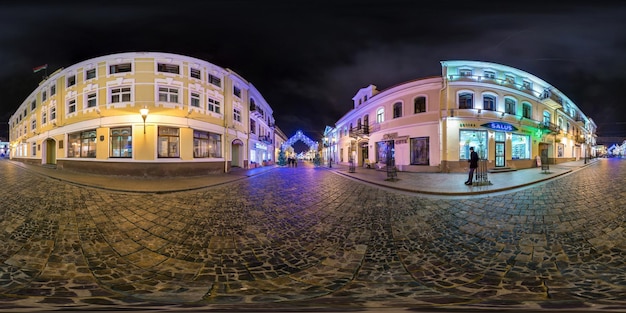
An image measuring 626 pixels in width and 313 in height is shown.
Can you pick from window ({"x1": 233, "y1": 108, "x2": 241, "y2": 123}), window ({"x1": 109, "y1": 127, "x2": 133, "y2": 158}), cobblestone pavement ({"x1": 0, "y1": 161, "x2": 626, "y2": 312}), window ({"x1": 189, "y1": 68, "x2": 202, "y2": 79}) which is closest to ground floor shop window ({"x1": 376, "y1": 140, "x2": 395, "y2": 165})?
window ({"x1": 233, "y1": 108, "x2": 241, "y2": 123})

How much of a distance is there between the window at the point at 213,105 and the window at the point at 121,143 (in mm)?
5225

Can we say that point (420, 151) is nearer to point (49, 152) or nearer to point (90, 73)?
point (90, 73)

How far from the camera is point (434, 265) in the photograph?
3832 mm

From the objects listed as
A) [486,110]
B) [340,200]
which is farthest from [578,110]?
[340,200]

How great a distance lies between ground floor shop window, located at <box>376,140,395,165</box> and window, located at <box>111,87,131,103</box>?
19.5m

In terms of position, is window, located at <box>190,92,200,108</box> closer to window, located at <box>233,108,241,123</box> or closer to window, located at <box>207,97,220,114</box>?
window, located at <box>207,97,220,114</box>

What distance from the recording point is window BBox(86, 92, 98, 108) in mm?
17562

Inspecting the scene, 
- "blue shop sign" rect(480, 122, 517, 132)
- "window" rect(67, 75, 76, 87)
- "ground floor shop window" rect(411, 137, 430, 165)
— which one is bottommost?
"ground floor shop window" rect(411, 137, 430, 165)

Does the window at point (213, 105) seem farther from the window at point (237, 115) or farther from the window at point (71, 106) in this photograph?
the window at point (71, 106)

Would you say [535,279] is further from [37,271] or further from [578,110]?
[578,110]

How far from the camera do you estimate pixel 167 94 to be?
55.5 ft

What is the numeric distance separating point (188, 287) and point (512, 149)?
85.1 ft

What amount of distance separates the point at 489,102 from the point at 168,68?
2346 centimetres

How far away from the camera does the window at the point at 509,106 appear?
69.4ft
